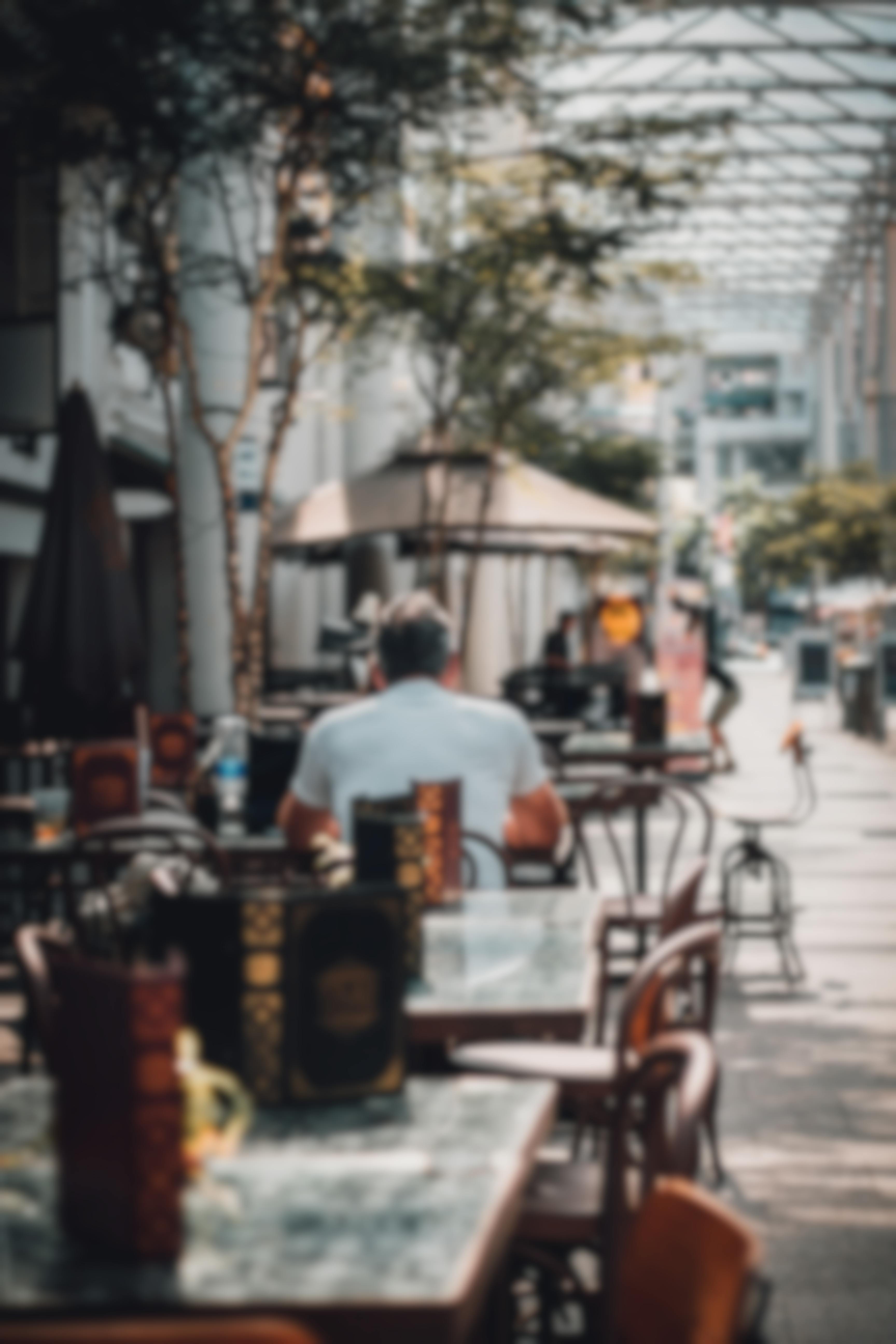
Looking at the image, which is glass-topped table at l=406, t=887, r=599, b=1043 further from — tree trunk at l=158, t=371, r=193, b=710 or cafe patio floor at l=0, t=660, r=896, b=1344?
tree trunk at l=158, t=371, r=193, b=710

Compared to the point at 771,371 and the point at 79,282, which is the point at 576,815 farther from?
the point at 771,371

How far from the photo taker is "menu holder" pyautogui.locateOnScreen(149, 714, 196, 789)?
30.5 ft

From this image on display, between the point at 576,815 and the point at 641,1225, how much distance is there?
17.2ft

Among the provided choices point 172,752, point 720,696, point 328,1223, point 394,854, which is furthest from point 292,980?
point 720,696

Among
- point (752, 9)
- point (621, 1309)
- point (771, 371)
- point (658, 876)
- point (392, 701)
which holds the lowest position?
point (658, 876)

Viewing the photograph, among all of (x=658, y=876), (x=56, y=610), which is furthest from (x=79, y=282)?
(x=658, y=876)

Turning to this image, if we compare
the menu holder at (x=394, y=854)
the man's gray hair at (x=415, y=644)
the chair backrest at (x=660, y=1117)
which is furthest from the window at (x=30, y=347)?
the chair backrest at (x=660, y=1117)

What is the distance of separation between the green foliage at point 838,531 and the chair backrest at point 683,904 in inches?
1490

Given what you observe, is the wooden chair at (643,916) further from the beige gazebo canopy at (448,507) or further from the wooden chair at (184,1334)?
the beige gazebo canopy at (448,507)

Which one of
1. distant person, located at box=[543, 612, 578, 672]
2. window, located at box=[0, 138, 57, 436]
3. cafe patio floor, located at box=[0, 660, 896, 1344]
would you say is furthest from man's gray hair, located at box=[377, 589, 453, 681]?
distant person, located at box=[543, 612, 578, 672]

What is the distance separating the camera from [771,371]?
14612 cm

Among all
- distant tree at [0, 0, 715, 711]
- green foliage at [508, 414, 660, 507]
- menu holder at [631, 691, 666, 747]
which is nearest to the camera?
distant tree at [0, 0, 715, 711]

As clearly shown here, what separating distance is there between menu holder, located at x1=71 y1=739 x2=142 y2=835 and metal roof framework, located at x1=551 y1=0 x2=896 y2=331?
8.88m

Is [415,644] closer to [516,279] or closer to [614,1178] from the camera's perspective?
[614,1178]
